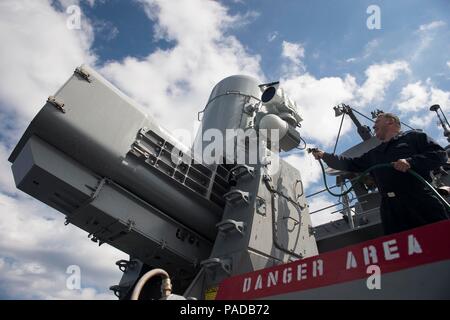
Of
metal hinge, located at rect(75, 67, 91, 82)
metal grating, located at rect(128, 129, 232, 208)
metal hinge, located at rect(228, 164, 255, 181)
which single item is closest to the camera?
metal hinge, located at rect(75, 67, 91, 82)

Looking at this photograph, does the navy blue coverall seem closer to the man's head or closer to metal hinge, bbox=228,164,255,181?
the man's head

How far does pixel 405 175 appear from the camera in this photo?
253cm

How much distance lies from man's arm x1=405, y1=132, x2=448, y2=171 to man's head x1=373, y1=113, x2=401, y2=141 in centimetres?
25

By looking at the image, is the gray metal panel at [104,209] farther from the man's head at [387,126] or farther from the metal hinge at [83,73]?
the man's head at [387,126]

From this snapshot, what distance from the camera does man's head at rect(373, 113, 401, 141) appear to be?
2854 mm

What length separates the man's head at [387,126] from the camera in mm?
2854

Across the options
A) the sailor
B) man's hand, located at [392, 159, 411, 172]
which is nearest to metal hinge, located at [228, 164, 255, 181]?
the sailor

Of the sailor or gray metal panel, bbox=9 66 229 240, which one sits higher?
gray metal panel, bbox=9 66 229 240

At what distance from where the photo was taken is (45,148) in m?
3.58

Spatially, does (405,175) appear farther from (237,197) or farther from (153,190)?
(153,190)

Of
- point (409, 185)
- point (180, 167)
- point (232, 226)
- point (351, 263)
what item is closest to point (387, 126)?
point (409, 185)
